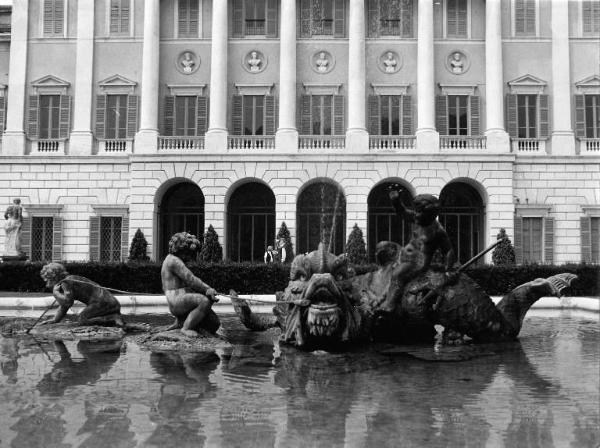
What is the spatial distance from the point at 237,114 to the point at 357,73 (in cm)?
693


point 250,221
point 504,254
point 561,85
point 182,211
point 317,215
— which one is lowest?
point 504,254

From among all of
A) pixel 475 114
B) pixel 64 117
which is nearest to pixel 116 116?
pixel 64 117

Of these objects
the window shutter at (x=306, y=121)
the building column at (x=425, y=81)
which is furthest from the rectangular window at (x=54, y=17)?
the building column at (x=425, y=81)

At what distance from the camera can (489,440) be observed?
436cm

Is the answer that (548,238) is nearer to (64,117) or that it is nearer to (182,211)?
(182,211)

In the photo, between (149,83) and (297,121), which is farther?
(297,121)

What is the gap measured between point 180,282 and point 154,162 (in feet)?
82.7

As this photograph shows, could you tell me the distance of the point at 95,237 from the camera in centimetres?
3338

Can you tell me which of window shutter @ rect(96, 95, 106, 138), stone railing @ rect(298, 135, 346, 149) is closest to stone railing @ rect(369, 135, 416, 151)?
stone railing @ rect(298, 135, 346, 149)

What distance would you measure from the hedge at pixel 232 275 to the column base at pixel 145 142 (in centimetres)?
1201

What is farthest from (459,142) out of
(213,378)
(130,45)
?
(213,378)

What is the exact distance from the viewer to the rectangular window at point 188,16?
3459 centimetres

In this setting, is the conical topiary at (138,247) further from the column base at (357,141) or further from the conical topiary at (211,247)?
the column base at (357,141)

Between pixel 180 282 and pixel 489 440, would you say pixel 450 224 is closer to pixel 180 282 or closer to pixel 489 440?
pixel 180 282
